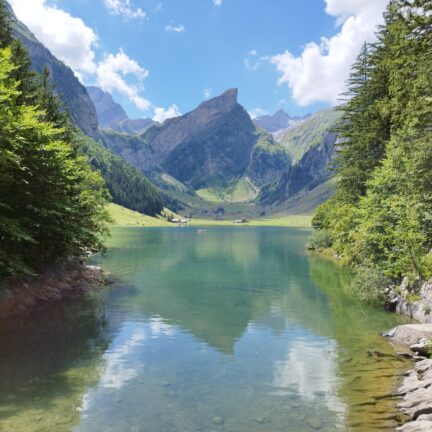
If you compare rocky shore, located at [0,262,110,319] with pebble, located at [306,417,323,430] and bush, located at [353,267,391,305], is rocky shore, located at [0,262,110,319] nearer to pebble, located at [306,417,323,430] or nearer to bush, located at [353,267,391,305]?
pebble, located at [306,417,323,430]

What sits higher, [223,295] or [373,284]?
[373,284]

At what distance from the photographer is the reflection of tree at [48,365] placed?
1625 centimetres

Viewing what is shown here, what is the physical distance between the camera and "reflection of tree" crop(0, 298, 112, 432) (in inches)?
640

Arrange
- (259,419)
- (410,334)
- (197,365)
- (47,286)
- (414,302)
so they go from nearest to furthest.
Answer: (259,419)
(197,365)
(410,334)
(414,302)
(47,286)

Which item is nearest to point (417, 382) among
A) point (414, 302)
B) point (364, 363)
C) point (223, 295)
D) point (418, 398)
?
point (418, 398)

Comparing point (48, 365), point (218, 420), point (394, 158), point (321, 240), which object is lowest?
point (218, 420)

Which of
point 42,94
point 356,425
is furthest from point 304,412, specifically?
point 42,94

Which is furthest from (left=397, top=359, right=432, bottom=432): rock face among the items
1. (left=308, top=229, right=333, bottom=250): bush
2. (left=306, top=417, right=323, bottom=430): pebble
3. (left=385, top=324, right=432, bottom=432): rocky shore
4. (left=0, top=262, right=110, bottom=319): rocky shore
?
(left=308, top=229, right=333, bottom=250): bush

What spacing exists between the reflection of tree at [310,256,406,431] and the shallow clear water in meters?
0.08

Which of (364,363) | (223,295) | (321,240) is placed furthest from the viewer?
(321,240)

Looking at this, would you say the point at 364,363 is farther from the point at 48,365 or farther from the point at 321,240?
the point at 321,240

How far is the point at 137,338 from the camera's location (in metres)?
28.0

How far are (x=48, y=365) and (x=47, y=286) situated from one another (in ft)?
61.3

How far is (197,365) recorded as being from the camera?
2305 cm
